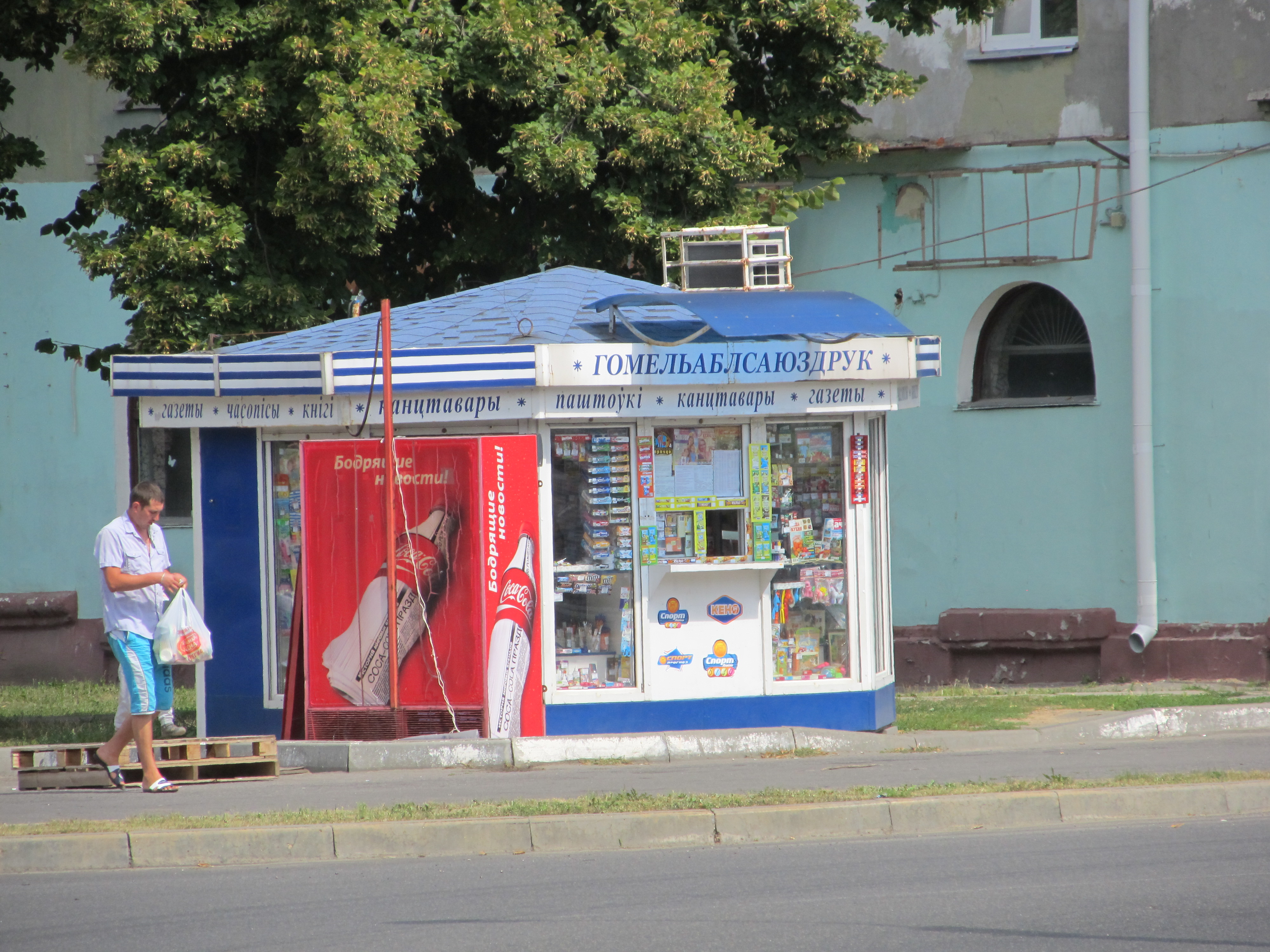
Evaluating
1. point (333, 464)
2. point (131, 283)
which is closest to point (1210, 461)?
point (333, 464)

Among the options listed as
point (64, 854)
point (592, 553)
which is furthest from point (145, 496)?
point (592, 553)

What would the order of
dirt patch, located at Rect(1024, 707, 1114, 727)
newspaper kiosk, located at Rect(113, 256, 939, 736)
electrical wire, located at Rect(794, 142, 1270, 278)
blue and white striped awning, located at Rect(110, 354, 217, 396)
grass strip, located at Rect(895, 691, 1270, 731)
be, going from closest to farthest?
newspaper kiosk, located at Rect(113, 256, 939, 736)
blue and white striped awning, located at Rect(110, 354, 217, 396)
dirt patch, located at Rect(1024, 707, 1114, 727)
grass strip, located at Rect(895, 691, 1270, 731)
electrical wire, located at Rect(794, 142, 1270, 278)

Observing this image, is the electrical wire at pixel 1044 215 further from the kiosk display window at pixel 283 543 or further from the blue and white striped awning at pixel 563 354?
the kiosk display window at pixel 283 543

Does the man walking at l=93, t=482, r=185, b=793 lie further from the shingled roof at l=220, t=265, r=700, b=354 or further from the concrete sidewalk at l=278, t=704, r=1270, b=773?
the shingled roof at l=220, t=265, r=700, b=354

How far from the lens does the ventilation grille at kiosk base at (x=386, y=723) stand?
33.3 feet

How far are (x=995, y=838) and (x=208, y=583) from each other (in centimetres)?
619

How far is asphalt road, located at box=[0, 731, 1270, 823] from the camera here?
8.32 metres

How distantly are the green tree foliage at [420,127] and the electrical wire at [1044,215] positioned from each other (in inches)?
67.6

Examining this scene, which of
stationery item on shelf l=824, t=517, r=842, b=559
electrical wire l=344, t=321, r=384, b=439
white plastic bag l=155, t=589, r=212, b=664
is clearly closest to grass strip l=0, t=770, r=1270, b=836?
white plastic bag l=155, t=589, r=212, b=664

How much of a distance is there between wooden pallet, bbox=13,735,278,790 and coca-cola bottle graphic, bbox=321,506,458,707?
33.8 inches

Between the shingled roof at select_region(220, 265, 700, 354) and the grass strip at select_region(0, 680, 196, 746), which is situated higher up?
the shingled roof at select_region(220, 265, 700, 354)

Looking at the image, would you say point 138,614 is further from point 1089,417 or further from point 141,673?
point 1089,417

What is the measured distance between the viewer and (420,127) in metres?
12.6

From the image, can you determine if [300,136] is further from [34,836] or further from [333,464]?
[34,836]
